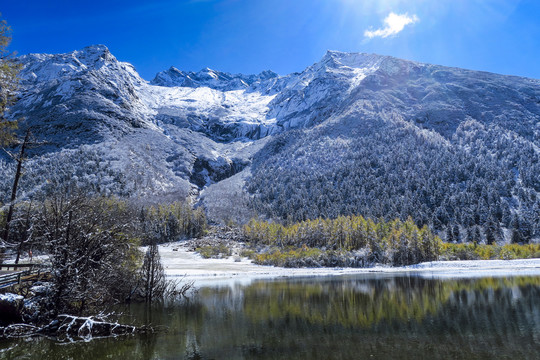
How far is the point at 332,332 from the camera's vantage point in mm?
21188

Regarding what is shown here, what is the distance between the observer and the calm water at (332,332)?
669 inches

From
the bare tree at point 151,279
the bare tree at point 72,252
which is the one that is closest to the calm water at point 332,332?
the bare tree at point 72,252

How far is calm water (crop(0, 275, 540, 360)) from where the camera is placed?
17.0 meters

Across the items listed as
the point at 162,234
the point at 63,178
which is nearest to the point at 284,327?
the point at 162,234

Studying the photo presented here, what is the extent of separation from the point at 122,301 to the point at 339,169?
170m

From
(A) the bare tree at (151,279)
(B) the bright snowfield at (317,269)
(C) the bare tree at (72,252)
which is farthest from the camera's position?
(B) the bright snowfield at (317,269)

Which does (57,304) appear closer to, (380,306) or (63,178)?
(380,306)

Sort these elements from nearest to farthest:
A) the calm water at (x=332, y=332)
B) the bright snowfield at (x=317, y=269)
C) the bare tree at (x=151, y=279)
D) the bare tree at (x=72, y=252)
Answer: the calm water at (x=332, y=332) < the bare tree at (x=72, y=252) < the bare tree at (x=151, y=279) < the bright snowfield at (x=317, y=269)

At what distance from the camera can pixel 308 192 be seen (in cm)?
18262

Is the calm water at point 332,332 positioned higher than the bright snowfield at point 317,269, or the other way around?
the calm water at point 332,332

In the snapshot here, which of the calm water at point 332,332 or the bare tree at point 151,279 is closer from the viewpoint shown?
the calm water at point 332,332

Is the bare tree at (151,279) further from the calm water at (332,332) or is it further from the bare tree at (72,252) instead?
the bare tree at (72,252)

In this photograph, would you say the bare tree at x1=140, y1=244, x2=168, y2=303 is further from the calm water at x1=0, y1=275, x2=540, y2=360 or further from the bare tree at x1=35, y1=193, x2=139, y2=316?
the bare tree at x1=35, y1=193, x2=139, y2=316

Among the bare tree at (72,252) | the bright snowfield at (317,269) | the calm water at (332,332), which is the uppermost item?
the bare tree at (72,252)
